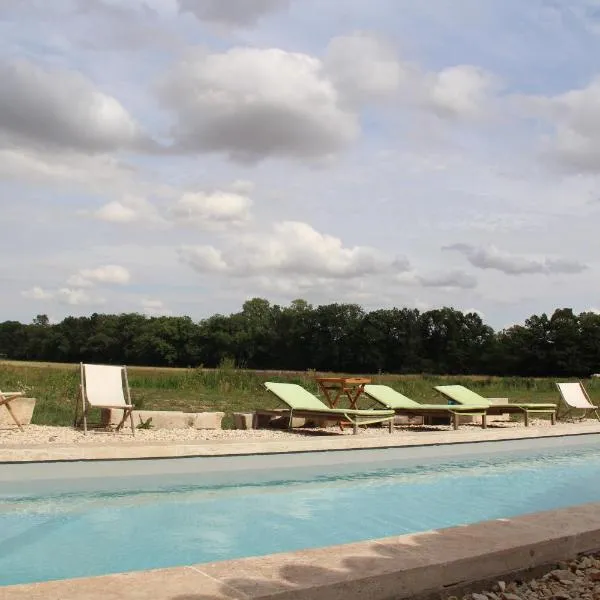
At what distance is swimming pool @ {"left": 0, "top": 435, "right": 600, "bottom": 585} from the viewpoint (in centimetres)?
422

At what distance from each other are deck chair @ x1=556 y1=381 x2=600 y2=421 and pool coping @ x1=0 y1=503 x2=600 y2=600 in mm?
9602

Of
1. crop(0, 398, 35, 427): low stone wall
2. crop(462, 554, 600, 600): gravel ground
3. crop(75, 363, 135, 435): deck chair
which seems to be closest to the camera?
crop(462, 554, 600, 600): gravel ground

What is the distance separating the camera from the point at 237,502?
18.2ft

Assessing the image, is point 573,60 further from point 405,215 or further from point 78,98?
point 78,98

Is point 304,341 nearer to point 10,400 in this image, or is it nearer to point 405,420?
point 405,420

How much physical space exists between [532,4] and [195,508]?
598 cm

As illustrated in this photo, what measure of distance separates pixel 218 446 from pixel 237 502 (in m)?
0.96

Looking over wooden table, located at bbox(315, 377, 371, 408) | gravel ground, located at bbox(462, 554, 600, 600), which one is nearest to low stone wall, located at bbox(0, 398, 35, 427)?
wooden table, located at bbox(315, 377, 371, 408)

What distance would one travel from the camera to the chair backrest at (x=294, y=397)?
8614 millimetres

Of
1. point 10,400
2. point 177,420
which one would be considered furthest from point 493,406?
point 10,400

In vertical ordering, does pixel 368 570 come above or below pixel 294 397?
below

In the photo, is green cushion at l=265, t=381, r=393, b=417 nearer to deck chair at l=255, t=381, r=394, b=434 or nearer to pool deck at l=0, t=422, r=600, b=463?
deck chair at l=255, t=381, r=394, b=434

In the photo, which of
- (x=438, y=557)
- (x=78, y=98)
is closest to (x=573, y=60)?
(x=78, y=98)

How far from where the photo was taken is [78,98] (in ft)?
28.7
